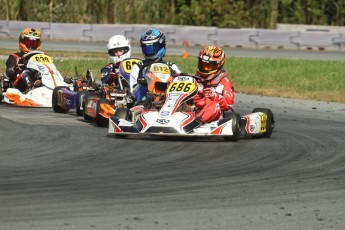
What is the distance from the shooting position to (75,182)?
27.0 ft

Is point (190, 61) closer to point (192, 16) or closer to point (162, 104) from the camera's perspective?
point (192, 16)

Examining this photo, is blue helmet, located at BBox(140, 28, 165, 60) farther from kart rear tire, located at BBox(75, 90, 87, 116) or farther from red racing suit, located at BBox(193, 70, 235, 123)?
kart rear tire, located at BBox(75, 90, 87, 116)

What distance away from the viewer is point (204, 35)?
32000 millimetres

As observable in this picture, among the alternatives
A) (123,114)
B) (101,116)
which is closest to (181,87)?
(123,114)

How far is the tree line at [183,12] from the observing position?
34.6 metres

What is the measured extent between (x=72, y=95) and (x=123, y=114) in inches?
111

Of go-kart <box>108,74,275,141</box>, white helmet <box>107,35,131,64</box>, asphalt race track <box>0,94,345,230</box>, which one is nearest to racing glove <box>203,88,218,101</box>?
go-kart <box>108,74,275,141</box>

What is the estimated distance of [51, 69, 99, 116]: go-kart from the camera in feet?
46.5

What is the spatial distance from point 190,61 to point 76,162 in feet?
54.0

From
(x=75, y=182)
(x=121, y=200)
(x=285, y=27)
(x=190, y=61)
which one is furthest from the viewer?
(x=285, y=27)

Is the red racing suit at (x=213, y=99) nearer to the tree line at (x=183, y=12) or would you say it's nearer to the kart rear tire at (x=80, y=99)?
the kart rear tire at (x=80, y=99)

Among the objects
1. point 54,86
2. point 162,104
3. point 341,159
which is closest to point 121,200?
point 341,159

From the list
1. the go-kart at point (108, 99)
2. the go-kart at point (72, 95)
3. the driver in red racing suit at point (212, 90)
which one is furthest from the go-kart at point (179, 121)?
the go-kart at point (72, 95)

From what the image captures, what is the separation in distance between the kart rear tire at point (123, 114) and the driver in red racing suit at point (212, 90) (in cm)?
77
